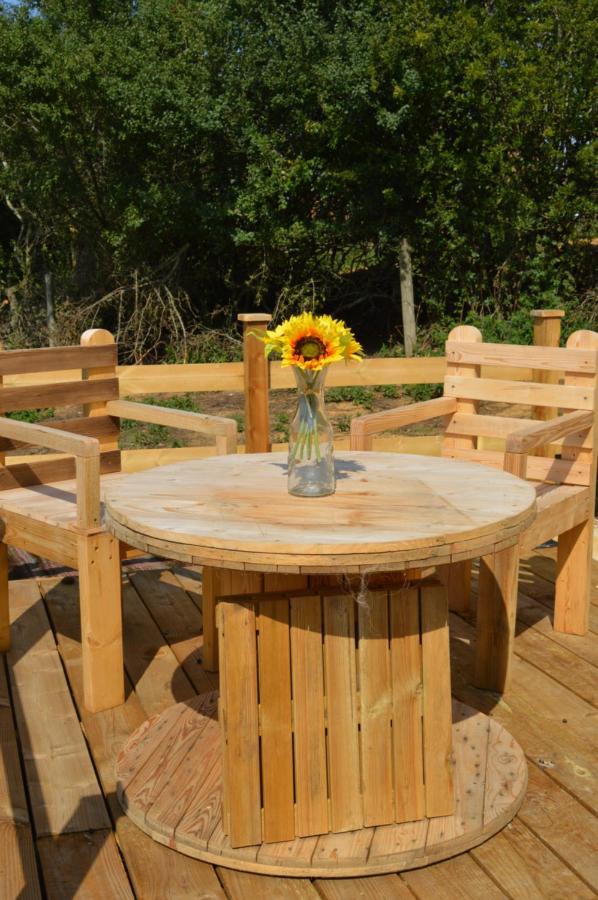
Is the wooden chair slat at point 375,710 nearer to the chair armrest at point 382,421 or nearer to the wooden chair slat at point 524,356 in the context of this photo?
the chair armrest at point 382,421

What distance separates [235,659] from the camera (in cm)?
214

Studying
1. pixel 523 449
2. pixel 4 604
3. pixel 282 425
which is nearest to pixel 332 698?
pixel 523 449

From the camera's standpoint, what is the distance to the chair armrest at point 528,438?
2.93 m

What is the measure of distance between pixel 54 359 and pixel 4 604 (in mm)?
935

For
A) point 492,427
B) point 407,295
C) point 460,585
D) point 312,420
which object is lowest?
point 460,585

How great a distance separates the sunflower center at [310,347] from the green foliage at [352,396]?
282 inches

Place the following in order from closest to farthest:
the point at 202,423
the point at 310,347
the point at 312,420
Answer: the point at 310,347, the point at 312,420, the point at 202,423

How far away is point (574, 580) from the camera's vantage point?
11.5 ft

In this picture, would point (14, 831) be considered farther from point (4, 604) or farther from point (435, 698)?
point (4, 604)

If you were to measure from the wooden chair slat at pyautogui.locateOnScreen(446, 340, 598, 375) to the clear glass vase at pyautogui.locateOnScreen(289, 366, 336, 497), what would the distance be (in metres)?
1.29

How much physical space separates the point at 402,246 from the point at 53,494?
861 cm

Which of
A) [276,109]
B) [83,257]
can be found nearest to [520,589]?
[276,109]

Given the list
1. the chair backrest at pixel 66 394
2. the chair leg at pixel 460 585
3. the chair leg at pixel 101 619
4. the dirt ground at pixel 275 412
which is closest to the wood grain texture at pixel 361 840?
the chair leg at pixel 101 619

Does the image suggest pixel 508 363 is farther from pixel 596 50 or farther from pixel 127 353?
pixel 596 50
